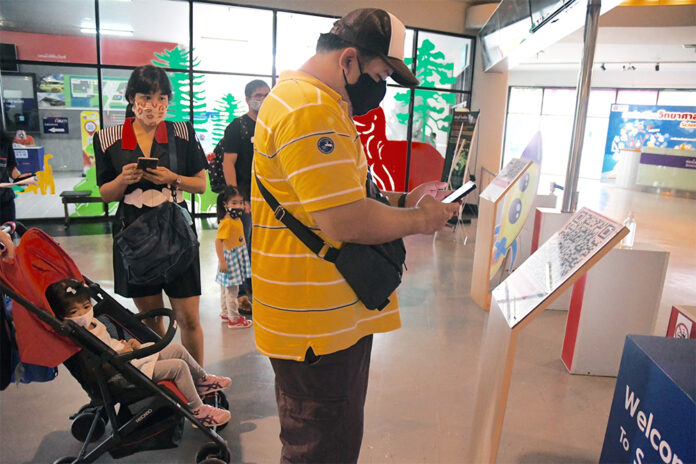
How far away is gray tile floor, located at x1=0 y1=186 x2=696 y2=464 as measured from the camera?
229 cm

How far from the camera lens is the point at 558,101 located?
56.6 feet

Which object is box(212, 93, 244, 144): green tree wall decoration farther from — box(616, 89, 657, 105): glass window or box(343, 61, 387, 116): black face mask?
box(616, 89, 657, 105): glass window

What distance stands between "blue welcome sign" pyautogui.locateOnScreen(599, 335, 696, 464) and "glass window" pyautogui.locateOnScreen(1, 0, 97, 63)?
284 inches

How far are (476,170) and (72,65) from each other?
656cm

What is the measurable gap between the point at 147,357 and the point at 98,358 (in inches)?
9.6

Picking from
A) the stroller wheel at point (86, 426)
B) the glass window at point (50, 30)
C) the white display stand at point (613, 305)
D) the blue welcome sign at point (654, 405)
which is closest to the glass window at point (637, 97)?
the white display stand at point (613, 305)

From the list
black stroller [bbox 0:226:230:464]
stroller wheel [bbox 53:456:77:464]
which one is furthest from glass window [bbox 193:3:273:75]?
stroller wheel [bbox 53:456:77:464]

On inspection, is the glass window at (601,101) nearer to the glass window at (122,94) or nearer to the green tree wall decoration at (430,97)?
the green tree wall decoration at (430,97)

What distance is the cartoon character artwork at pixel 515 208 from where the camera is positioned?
4.18 m

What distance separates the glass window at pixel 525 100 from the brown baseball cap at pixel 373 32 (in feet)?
58.6

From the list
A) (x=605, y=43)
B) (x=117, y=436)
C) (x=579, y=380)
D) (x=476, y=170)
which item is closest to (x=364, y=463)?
(x=117, y=436)

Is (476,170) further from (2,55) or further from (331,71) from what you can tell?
(331,71)

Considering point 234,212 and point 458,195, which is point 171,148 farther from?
point 458,195

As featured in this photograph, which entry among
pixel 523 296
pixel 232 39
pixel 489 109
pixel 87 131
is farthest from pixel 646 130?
pixel 523 296
